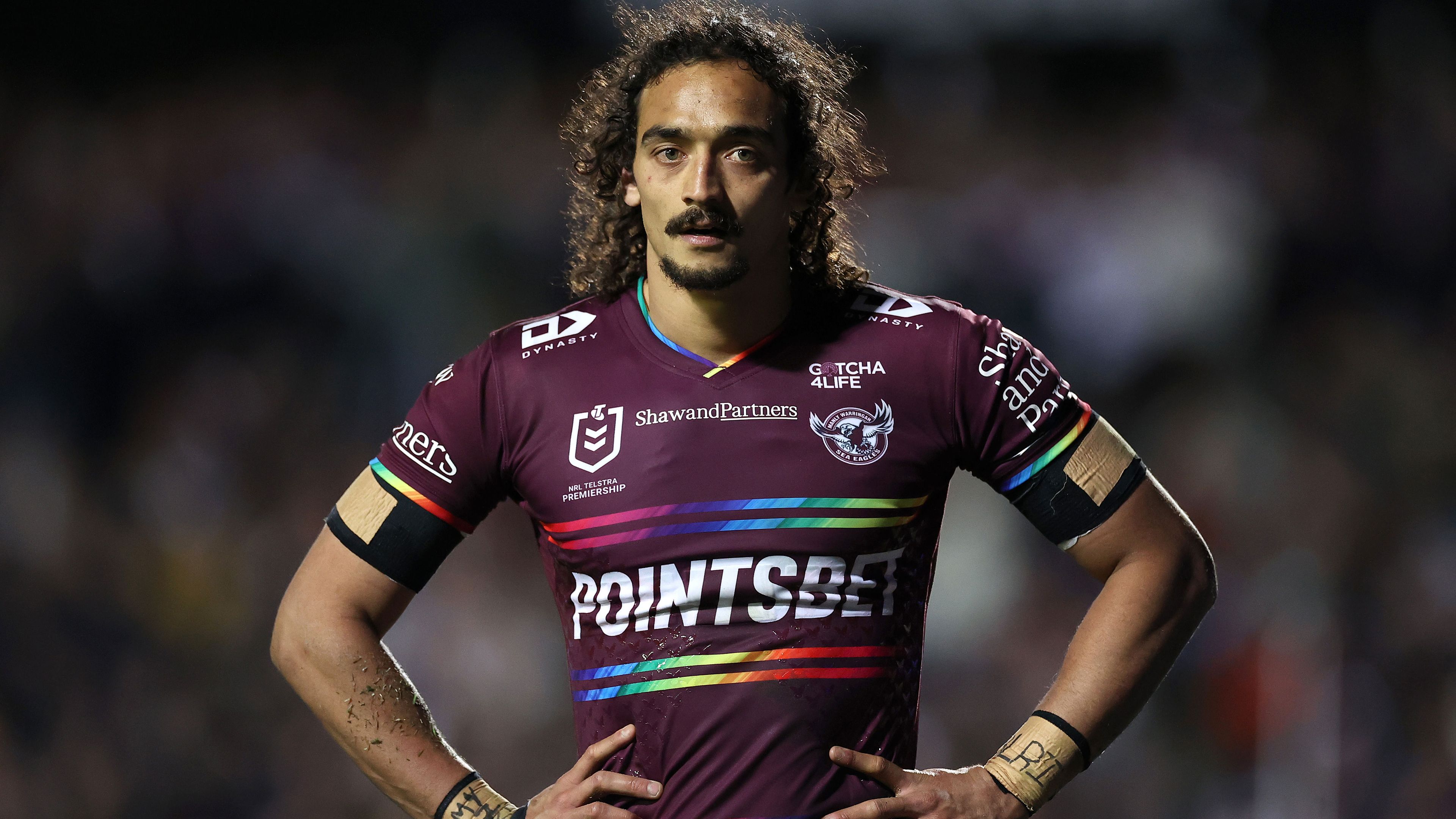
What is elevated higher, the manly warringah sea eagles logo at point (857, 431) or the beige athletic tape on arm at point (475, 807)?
the manly warringah sea eagles logo at point (857, 431)

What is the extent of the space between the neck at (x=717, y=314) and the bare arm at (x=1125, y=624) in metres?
0.74

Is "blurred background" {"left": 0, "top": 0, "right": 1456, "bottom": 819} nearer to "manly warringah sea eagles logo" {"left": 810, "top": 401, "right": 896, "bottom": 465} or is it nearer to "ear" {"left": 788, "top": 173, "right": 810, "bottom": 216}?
"ear" {"left": 788, "top": 173, "right": 810, "bottom": 216}

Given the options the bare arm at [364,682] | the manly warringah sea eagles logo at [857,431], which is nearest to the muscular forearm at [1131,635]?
the manly warringah sea eagles logo at [857,431]

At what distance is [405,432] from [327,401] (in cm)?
341

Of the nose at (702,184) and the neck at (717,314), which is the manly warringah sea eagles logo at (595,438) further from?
the nose at (702,184)

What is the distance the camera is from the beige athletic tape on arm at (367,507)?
2.59 meters

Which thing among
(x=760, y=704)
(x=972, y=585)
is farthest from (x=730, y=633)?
(x=972, y=585)

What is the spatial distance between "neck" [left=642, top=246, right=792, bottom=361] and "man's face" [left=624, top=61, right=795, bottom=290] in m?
0.04

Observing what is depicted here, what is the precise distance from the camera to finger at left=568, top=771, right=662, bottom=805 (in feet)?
7.77

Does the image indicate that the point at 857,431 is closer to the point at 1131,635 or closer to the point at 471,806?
the point at 1131,635

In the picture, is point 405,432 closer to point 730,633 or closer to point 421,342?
point 730,633

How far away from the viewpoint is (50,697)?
5543 millimetres

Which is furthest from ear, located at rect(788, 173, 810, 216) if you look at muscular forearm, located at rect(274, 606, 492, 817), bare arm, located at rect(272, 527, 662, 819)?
muscular forearm, located at rect(274, 606, 492, 817)

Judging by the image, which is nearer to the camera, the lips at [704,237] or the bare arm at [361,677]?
the lips at [704,237]
